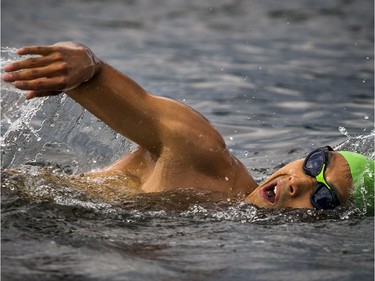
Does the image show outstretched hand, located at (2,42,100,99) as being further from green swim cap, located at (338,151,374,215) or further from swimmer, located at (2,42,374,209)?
green swim cap, located at (338,151,374,215)

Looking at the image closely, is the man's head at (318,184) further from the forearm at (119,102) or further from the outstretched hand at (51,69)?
the outstretched hand at (51,69)

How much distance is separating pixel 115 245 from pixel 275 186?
1.19m

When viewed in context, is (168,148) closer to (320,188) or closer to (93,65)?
(93,65)

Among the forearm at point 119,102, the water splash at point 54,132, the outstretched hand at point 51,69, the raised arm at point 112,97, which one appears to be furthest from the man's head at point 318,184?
the outstretched hand at point 51,69

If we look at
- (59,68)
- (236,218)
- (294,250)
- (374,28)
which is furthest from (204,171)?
(374,28)

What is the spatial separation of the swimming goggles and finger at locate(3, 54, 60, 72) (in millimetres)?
1649

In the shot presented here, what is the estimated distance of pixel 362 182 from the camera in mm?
5695

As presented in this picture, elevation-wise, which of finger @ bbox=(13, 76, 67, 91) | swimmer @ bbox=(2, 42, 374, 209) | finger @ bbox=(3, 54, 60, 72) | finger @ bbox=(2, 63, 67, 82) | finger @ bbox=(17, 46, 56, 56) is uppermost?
finger @ bbox=(17, 46, 56, 56)

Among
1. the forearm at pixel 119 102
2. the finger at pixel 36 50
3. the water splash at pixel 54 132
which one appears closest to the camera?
the finger at pixel 36 50

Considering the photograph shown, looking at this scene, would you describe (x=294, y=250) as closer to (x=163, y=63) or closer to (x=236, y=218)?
(x=236, y=218)

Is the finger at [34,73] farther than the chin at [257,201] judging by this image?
No

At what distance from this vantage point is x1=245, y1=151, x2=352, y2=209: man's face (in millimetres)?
5711

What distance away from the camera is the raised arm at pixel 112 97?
4.84 meters

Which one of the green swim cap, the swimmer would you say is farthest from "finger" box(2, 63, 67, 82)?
the green swim cap
